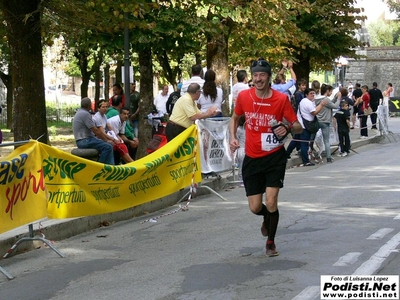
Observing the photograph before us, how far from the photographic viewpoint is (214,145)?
16062mm

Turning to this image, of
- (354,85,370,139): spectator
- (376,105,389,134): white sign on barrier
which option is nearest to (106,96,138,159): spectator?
(354,85,370,139): spectator

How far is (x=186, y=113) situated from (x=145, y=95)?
8025mm

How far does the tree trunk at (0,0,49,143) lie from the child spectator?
10.2m

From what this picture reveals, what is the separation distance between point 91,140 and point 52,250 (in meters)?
4.75

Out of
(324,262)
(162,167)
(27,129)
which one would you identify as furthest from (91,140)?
(324,262)

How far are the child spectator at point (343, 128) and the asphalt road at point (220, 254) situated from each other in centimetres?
847

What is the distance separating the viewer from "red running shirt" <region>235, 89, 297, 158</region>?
895cm

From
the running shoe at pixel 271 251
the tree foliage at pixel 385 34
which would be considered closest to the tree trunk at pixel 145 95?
the running shoe at pixel 271 251

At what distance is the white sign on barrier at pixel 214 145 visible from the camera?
15.6 metres

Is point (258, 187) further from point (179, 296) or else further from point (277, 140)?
point (179, 296)

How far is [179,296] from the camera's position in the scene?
7.34 meters

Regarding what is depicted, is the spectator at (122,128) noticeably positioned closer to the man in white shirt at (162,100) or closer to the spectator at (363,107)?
the man in white shirt at (162,100)

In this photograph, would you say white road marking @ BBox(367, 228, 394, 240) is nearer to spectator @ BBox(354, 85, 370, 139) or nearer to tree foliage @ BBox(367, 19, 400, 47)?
spectator @ BBox(354, 85, 370, 139)

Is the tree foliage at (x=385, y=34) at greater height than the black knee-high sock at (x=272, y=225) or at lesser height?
greater
